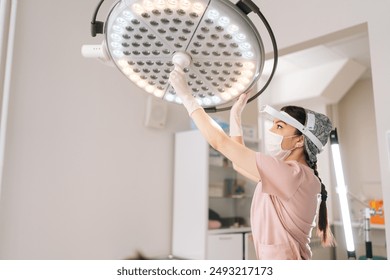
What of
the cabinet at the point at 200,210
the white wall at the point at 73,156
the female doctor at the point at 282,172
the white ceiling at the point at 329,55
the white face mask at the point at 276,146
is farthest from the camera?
the white ceiling at the point at 329,55

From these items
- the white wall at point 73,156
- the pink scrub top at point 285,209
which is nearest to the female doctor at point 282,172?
the pink scrub top at point 285,209

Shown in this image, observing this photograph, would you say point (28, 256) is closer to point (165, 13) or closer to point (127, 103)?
point (127, 103)

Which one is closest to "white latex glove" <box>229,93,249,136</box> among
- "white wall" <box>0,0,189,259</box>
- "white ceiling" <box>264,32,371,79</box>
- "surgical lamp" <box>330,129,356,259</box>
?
"surgical lamp" <box>330,129,356,259</box>

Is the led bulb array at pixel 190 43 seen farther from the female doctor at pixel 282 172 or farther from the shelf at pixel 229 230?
the shelf at pixel 229 230

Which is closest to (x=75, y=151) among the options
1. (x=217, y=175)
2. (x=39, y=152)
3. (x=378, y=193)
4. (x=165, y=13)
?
(x=39, y=152)

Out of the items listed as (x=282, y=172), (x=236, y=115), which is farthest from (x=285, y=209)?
(x=236, y=115)

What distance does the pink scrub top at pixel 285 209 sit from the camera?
0.78 m

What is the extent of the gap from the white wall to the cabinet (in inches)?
4.2

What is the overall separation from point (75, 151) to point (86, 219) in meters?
0.36

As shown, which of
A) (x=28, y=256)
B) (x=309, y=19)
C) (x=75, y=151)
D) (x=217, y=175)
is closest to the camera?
(x=309, y=19)

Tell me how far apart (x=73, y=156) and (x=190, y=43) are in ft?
4.39

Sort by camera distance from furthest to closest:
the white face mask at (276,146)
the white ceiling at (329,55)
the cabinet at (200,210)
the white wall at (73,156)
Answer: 1. the white ceiling at (329,55)
2. the cabinet at (200,210)
3. the white wall at (73,156)
4. the white face mask at (276,146)

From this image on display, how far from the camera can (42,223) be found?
1617mm

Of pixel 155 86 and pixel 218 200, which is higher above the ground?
pixel 155 86
